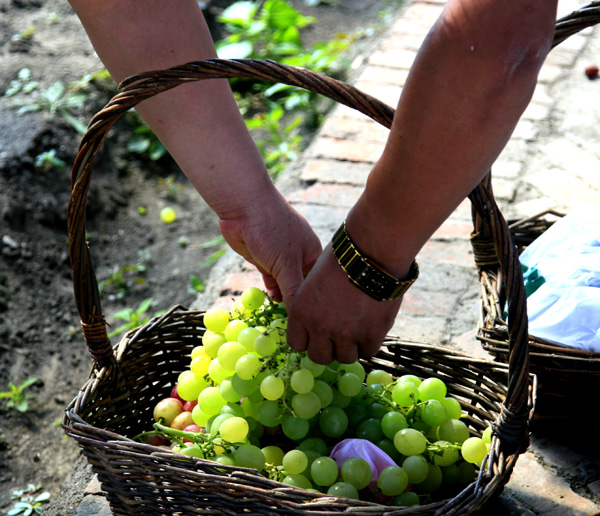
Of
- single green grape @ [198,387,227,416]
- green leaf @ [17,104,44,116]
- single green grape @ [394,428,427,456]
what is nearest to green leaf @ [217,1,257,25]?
green leaf @ [17,104,44,116]

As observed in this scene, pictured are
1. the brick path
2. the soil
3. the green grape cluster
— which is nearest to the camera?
the green grape cluster

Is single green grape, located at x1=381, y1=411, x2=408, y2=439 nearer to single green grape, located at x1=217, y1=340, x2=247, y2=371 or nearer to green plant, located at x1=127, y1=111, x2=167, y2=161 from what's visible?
single green grape, located at x1=217, y1=340, x2=247, y2=371

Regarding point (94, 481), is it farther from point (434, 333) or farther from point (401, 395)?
point (434, 333)

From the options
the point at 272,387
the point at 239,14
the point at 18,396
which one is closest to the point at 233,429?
the point at 272,387

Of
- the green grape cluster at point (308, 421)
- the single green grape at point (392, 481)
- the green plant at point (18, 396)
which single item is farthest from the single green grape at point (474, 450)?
the green plant at point (18, 396)

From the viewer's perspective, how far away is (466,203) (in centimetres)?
198

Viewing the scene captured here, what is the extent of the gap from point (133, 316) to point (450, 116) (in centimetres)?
130

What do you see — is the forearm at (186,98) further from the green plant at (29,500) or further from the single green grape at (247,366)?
the green plant at (29,500)

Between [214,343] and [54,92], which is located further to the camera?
[54,92]

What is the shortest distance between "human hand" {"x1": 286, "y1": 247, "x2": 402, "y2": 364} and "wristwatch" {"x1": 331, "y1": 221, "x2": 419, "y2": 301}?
13 mm

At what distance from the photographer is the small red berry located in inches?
99.1

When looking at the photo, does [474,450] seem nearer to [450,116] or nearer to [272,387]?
[272,387]

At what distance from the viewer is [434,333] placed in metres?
1.55

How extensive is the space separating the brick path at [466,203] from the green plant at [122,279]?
15.4 inches
